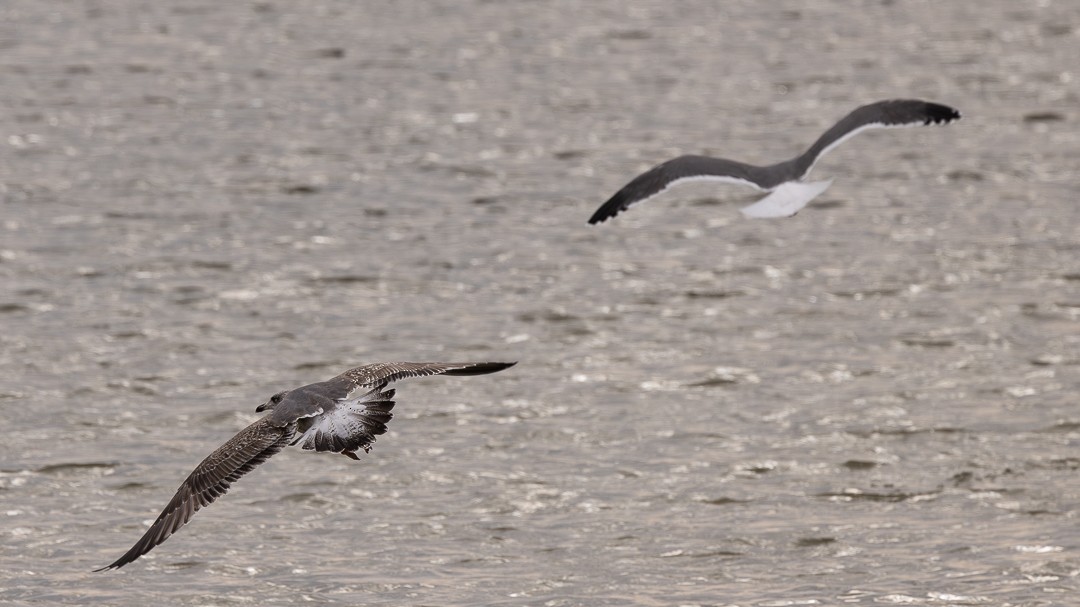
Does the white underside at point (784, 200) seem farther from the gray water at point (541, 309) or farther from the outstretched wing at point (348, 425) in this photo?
the outstretched wing at point (348, 425)

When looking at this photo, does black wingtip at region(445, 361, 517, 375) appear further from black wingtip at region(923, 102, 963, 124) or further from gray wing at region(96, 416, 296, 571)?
black wingtip at region(923, 102, 963, 124)

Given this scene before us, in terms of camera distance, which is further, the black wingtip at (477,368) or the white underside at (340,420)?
the black wingtip at (477,368)

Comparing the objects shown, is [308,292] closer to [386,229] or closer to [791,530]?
[386,229]

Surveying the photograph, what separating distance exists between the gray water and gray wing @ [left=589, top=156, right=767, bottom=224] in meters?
2.24

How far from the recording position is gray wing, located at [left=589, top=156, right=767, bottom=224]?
51.7ft

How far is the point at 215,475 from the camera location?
12594 mm

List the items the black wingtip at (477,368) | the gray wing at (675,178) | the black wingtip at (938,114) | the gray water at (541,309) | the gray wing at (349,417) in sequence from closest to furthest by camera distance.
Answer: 1. the gray wing at (349,417)
2. the black wingtip at (477,368)
3. the gray water at (541,309)
4. the black wingtip at (938,114)
5. the gray wing at (675,178)

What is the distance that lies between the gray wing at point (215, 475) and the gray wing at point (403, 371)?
2.55 ft

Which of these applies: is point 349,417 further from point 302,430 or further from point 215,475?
point 215,475

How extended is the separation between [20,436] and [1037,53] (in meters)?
19.8

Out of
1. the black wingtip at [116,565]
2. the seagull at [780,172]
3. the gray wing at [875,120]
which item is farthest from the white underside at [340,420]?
the gray wing at [875,120]

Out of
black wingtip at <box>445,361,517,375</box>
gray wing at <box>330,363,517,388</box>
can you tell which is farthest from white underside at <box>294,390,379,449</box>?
black wingtip at <box>445,361,517,375</box>

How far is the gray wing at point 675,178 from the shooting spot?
15.8 metres

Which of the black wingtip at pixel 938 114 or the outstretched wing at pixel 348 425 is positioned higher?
the black wingtip at pixel 938 114
